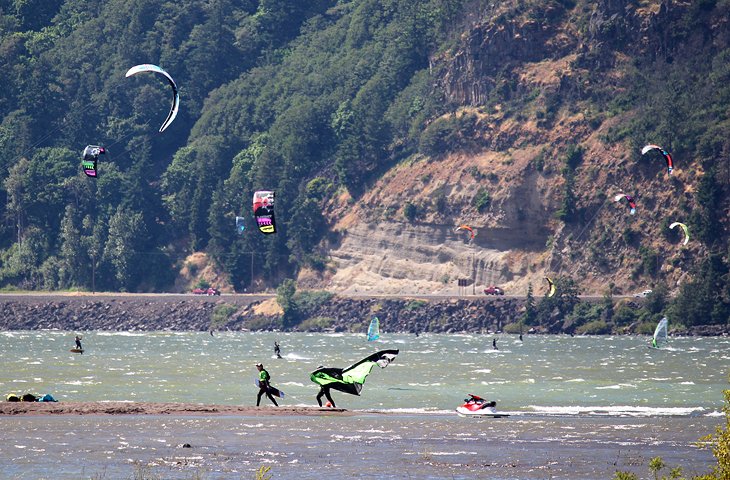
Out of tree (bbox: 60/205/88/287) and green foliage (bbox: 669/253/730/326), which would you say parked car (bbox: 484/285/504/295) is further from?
tree (bbox: 60/205/88/287)

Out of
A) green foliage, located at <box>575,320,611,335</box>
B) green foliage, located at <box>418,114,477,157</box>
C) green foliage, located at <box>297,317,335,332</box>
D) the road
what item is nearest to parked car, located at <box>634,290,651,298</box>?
green foliage, located at <box>575,320,611,335</box>

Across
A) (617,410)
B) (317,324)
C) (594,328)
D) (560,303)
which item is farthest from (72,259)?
(617,410)

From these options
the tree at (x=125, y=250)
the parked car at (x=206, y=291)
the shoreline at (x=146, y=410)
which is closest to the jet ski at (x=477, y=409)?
the shoreline at (x=146, y=410)

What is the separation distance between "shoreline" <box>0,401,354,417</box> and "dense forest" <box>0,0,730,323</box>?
76.5m

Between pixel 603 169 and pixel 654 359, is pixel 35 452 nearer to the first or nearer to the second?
pixel 654 359

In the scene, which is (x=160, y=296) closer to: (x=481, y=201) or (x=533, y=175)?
(x=481, y=201)

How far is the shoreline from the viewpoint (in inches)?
1636

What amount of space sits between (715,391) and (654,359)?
25530 millimetres

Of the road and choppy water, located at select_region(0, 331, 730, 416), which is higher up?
choppy water, located at select_region(0, 331, 730, 416)

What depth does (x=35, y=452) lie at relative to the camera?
33.5m

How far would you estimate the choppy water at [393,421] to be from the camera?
106 feet

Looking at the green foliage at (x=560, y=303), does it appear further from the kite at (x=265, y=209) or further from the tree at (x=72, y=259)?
the kite at (x=265, y=209)

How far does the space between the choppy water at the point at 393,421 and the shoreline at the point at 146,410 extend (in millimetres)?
984

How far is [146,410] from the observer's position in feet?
139
